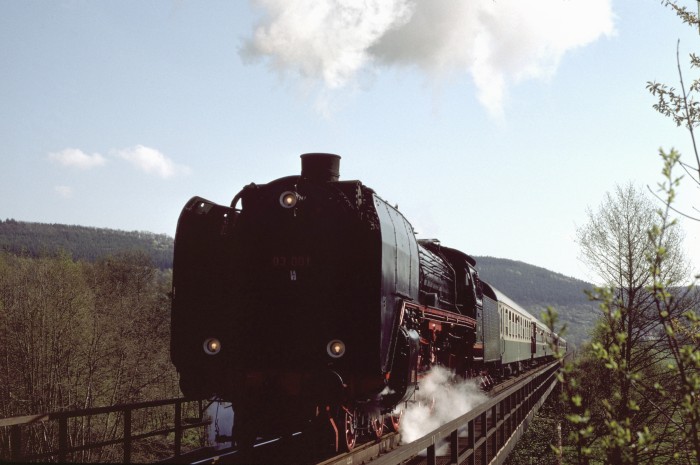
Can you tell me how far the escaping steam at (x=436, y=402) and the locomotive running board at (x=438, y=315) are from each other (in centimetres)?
104

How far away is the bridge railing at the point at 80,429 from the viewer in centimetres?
732

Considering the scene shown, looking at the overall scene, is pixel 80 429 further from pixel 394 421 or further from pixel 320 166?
pixel 320 166

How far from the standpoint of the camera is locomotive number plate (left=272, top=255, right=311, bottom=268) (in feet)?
29.7

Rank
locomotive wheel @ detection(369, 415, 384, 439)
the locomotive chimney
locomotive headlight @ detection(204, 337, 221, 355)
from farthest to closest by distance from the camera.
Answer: locomotive wheel @ detection(369, 415, 384, 439) → the locomotive chimney → locomotive headlight @ detection(204, 337, 221, 355)

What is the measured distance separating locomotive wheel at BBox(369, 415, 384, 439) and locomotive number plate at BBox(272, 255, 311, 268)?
8.75ft

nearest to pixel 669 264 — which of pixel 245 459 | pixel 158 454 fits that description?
pixel 245 459

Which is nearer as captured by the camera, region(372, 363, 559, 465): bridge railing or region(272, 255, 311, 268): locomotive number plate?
region(372, 363, 559, 465): bridge railing

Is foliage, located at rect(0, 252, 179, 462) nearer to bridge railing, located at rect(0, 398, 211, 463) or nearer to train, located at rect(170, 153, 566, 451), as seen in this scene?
bridge railing, located at rect(0, 398, 211, 463)

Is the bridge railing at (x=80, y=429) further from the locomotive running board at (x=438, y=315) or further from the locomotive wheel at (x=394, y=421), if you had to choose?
the locomotive running board at (x=438, y=315)

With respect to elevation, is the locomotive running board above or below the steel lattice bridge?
above

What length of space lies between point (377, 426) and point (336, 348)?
86.6 inches

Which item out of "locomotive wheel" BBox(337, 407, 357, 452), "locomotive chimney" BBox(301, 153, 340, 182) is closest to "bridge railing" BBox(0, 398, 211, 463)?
"locomotive wheel" BBox(337, 407, 357, 452)

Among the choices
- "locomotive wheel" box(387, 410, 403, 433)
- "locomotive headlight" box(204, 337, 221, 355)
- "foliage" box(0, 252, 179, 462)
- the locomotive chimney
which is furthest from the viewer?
"foliage" box(0, 252, 179, 462)

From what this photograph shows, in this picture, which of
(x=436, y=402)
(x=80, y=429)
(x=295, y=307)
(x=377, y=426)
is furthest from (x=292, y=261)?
(x=80, y=429)
